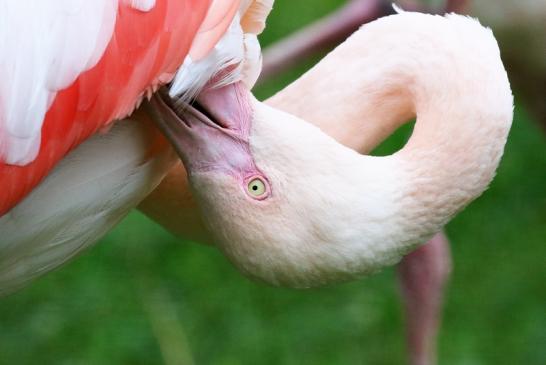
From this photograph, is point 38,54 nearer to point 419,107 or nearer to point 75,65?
point 75,65

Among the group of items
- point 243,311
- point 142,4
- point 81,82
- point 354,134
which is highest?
point 142,4

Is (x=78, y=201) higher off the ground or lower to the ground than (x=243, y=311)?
higher

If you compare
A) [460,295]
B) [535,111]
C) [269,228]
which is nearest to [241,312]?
[460,295]

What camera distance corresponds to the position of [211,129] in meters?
2.70

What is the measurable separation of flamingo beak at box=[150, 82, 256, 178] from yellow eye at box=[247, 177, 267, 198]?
3 centimetres

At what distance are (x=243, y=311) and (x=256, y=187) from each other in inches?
80.9

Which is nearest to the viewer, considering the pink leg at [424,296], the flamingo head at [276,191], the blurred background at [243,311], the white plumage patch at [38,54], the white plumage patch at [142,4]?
the white plumage patch at [38,54]

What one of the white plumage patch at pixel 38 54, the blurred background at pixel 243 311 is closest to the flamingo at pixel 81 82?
the white plumage patch at pixel 38 54

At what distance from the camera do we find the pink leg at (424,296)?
3.91 meters

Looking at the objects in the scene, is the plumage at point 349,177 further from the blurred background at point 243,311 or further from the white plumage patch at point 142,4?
the blurred background at point 243,311

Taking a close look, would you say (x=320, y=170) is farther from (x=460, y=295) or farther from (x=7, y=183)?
(x=460, y=295)

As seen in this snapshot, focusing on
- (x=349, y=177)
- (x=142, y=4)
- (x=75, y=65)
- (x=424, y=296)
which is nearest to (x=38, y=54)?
(x=75, y=65)

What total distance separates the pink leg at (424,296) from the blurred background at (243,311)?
0.46 m

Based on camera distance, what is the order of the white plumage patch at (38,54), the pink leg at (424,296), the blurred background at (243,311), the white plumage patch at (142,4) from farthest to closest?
the blurred background at (243,311), the pink leg at (424,296), the white plumage patch at (142,4), the white plumage patch at (38,54)
